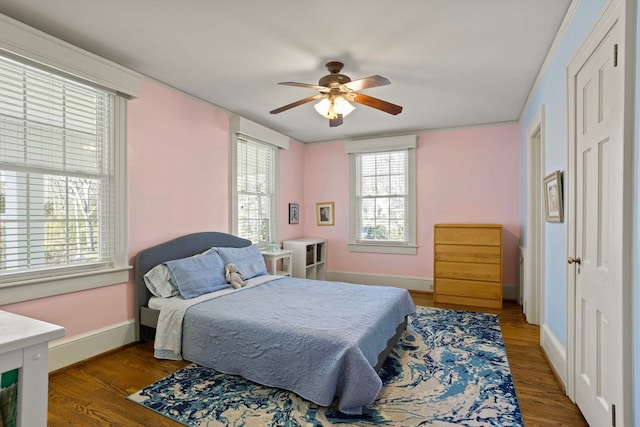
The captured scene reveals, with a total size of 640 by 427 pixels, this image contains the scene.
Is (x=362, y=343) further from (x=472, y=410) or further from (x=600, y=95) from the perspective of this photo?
(x=600, y=95)

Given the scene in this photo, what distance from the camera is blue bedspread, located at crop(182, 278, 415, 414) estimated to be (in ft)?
6.57

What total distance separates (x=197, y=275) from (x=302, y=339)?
146 centimetres

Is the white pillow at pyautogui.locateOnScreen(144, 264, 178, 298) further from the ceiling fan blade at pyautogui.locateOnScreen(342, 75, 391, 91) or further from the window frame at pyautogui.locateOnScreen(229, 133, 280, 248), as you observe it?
the ceiling fan blade at pyautogui.locateOnScreen(342, 75, 391, 91)

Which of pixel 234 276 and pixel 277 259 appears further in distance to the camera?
pixel 277 259

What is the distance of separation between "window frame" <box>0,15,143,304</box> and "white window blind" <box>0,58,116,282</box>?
0.17 feet

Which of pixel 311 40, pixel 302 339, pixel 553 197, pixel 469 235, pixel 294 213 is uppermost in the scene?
pixel 311 40

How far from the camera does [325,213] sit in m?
5.91

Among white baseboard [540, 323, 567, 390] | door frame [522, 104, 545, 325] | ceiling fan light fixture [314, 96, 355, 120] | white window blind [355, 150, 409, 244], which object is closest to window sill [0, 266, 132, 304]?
ceiling fan light fixture [314, 96, 355, 120]

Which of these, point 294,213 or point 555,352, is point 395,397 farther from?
point 294,213

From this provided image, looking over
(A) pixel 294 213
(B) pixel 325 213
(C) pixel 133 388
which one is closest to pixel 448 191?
(B) pixel 325 213

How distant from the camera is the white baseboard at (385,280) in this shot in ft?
17.0

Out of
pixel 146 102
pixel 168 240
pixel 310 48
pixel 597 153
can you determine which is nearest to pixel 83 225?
pixel 168 240

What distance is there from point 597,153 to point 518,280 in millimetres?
3275

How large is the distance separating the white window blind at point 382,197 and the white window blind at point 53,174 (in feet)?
12.1
